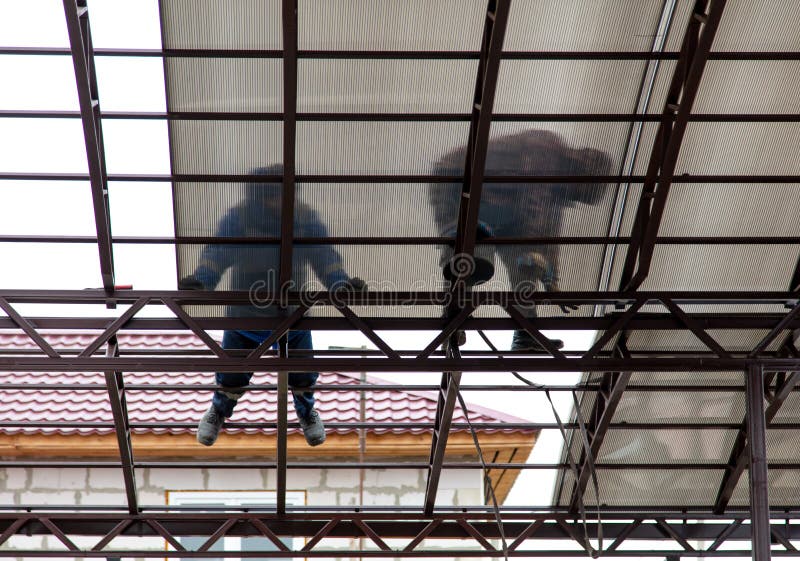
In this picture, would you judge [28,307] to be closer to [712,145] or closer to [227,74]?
[227,74]

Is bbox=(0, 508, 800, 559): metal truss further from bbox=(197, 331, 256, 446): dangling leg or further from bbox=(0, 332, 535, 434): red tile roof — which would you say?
bbox=(197, 331, 256, 446): dangling leg

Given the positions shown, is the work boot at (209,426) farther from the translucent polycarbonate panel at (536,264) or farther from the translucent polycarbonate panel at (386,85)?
the translucent polycarbonate panel at (386,85)

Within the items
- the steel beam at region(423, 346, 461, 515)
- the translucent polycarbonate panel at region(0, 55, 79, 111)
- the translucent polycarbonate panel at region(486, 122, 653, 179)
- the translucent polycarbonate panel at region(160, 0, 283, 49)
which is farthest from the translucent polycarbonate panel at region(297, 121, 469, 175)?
the translucent polycarbonate panel at region(0, 55, 79, 111)

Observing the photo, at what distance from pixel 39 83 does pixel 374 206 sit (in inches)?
125

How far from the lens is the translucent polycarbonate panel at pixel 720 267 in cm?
981

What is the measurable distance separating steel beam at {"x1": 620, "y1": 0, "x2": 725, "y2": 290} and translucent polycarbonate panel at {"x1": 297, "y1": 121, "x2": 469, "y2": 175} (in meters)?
1.78

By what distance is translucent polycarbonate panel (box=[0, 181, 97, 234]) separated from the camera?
9102 mm

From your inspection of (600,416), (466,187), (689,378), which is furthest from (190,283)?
(689,378)

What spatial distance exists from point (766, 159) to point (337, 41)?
420 cm

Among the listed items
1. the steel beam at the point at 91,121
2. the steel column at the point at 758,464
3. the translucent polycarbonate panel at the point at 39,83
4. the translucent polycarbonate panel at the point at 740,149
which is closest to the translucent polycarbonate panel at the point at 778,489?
the steel column at the point at 758,464

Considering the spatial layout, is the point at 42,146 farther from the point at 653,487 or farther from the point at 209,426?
the point at 653,487

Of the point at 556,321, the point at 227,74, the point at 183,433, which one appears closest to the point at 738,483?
the point at 556,321

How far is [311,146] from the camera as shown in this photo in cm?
901

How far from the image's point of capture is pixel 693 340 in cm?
1064
